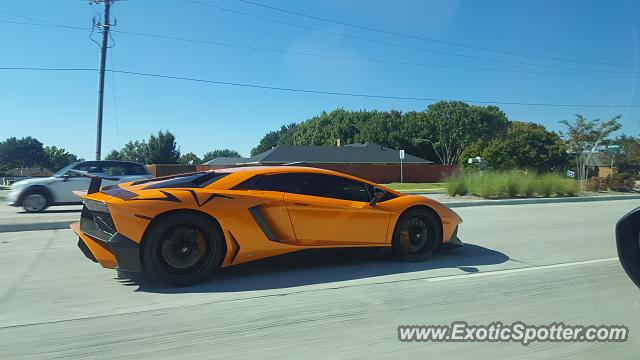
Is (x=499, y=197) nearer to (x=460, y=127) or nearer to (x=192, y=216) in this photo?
(x=192, y=216)

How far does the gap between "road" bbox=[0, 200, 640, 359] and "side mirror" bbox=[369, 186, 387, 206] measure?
→ 67 cm

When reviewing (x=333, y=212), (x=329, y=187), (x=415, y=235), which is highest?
(x=329, y=187)

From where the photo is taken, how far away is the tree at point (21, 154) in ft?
341

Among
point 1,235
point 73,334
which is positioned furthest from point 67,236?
point 73,334

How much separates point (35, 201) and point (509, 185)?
56.6 ft

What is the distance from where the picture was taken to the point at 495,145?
178 ft

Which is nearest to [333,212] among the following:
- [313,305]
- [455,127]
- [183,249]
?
[313,305]

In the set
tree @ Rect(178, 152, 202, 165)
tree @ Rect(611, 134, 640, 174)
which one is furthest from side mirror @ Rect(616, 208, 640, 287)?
tree @ Rect(178, 152, 202, 165)

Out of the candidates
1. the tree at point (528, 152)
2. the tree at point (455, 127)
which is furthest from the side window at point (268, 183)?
the tree at point (455, 127)

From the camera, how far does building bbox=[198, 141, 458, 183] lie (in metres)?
47.3

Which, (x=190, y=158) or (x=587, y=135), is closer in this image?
(x=587, y=135)

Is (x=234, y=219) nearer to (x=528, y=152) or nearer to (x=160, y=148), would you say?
(x=528, y=152)

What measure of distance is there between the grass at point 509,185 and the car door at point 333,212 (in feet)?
49.8

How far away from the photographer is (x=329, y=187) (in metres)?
6.50
